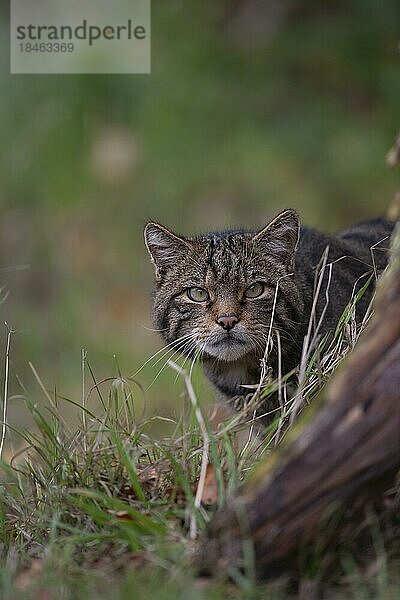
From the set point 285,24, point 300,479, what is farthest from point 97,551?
point 285,24

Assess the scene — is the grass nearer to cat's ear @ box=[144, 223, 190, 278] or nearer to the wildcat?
the wildcat

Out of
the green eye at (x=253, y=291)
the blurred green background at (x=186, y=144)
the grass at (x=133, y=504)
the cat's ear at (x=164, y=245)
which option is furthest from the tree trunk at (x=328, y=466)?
the blurred green background at (x=186, y=144)

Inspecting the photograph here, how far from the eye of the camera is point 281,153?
10.0 metres

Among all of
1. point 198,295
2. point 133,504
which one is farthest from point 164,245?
point 133,504

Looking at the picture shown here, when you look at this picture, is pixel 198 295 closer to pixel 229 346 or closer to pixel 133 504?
pixel 229 346

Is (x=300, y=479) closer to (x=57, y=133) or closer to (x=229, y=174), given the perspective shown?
(x=229, y=174)

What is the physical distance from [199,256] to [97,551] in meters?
1.75

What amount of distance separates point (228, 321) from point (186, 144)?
5.95 metres

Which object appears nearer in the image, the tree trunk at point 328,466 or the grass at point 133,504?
the tree trunk at point 328,466

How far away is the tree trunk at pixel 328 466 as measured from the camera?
276 cm

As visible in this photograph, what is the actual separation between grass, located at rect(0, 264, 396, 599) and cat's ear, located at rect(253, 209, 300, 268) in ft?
1.87

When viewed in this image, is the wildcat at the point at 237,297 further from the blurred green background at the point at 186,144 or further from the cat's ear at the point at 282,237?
the blurred green background at the point at 186,144

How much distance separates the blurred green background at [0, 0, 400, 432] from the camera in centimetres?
970

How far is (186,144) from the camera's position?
10141 millimetres
